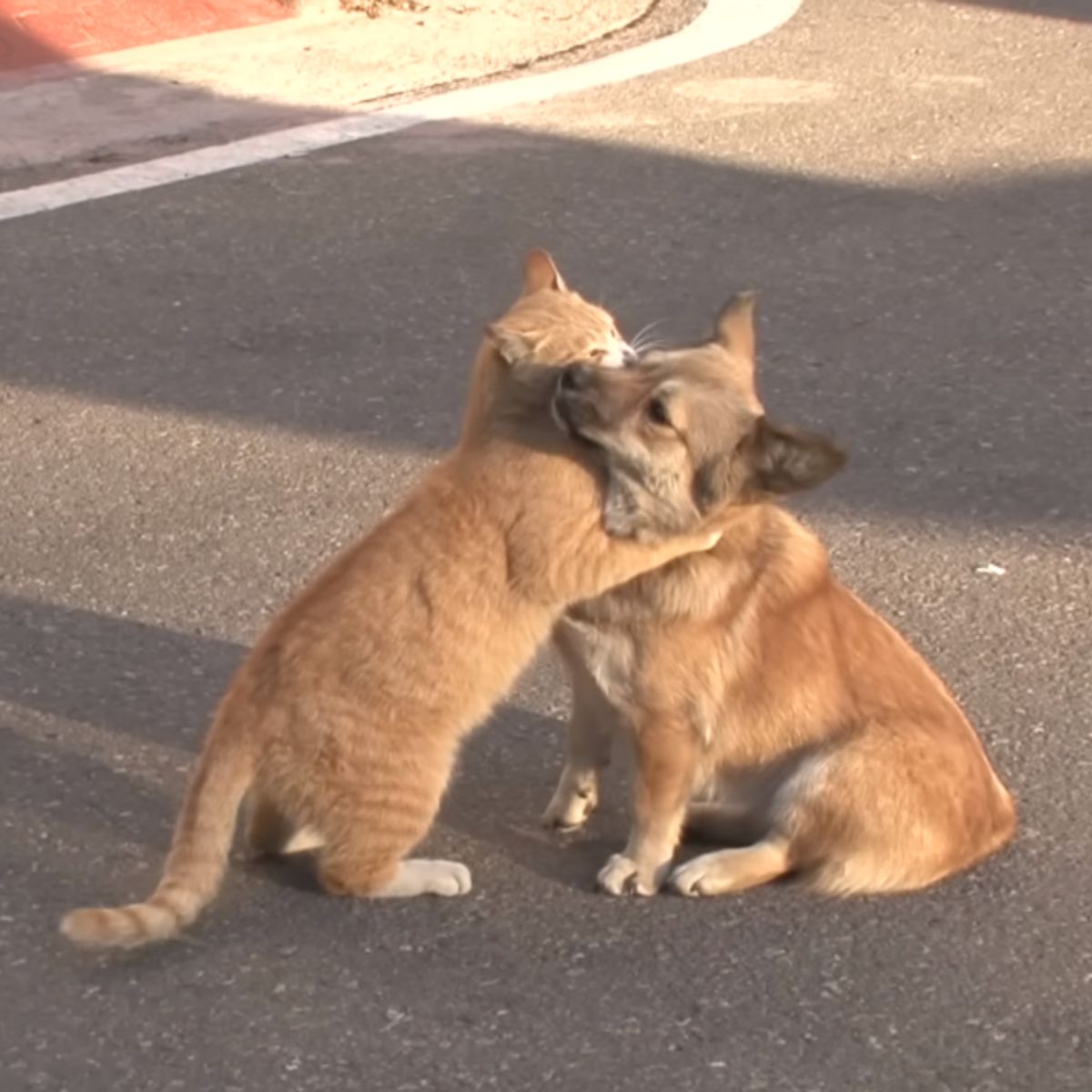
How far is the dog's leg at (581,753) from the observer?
15.4ft

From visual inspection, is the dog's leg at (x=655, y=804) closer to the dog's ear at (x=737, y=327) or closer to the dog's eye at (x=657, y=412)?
the dog's eye at (x=657, y=412)

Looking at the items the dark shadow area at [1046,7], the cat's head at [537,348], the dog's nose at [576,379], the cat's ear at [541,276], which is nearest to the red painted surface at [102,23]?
the dark shadow area at [1046,7]

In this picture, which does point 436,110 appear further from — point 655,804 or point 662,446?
point 655,804

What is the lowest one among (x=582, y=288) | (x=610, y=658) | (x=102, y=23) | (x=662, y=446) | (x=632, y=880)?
(x=632, y=880)

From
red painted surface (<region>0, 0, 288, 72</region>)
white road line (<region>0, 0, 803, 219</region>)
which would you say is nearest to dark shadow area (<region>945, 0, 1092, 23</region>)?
white road line (<region>0, 0, 803, 219</region>)

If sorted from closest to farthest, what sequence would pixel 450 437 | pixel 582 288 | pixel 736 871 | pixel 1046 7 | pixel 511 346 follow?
pixel 736 871
pixel 511 346
pixel 450 437
pixel 582 288
pixel 1046 7

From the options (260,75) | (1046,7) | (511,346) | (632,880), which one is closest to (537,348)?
(511,346)

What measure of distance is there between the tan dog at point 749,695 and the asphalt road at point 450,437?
3.9 inches

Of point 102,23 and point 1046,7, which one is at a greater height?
point 102,23

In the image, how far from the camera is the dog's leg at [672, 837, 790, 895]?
4543mm

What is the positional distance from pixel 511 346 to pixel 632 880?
103cm

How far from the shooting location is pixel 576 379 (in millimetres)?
4555

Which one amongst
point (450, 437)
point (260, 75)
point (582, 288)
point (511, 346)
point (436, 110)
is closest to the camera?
Result: point (511, 346)

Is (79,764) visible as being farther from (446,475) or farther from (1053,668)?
(1053,668)
